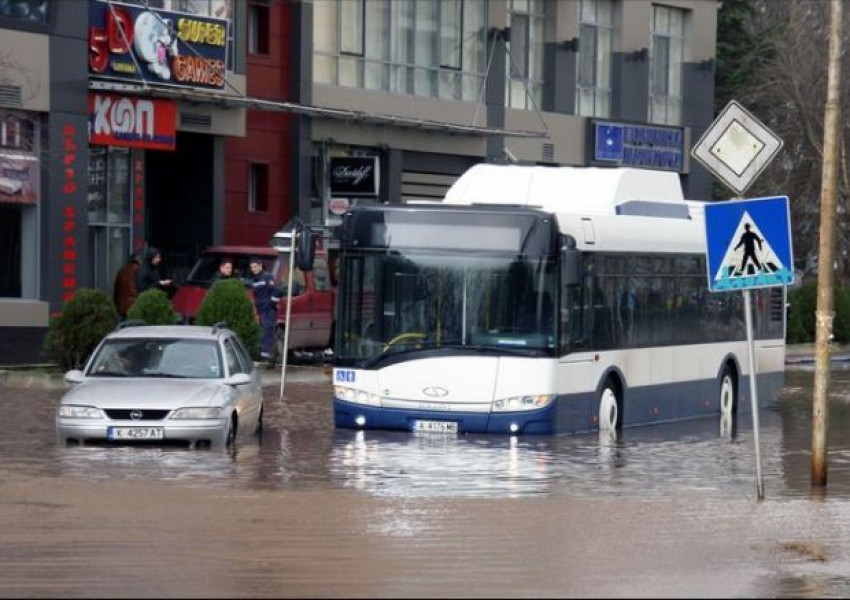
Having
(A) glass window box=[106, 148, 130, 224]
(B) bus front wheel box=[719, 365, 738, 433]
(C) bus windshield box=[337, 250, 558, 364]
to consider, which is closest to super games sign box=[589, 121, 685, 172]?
(A) glass window box=[106, 148, 130, 224]

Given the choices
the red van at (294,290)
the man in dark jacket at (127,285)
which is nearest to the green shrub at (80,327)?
the red van at (294,290)

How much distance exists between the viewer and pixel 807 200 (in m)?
57.5

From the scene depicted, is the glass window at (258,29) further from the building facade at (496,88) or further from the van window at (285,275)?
the van window at (285,275)

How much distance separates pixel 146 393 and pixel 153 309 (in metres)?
10.3

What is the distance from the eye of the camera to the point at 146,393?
19.8 metres

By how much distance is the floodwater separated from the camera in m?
11.6

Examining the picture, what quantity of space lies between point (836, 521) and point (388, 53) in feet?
102

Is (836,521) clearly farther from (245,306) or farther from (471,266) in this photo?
(245,306)

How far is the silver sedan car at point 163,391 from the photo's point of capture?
19.5m

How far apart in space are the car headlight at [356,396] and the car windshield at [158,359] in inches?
65.1

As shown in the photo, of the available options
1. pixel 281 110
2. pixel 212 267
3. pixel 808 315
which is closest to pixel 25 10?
pixel 212 267

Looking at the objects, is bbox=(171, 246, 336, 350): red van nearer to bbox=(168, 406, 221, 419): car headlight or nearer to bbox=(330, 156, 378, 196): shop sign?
bbox=(330, 156, 378, 196): shop sign

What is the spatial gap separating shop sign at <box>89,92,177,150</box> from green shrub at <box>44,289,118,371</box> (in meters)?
6.35

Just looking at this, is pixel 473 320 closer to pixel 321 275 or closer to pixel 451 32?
pixel 321 275
